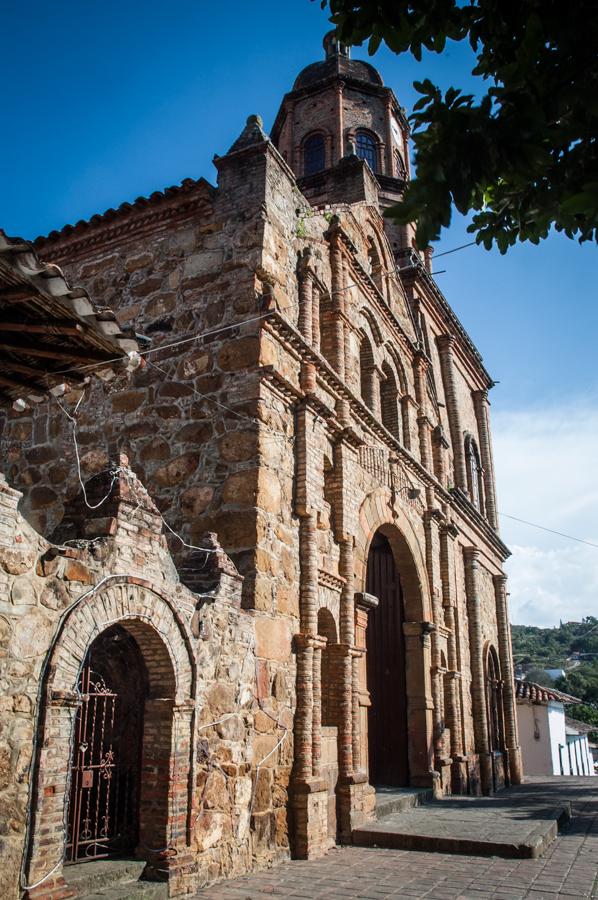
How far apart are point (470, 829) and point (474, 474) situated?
1225cm

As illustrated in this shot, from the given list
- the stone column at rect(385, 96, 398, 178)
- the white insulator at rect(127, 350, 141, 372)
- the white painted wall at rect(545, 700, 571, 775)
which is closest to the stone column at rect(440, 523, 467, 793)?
the white insulator at rect(127, 350, 141, 372)

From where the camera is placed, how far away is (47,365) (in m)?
5.98

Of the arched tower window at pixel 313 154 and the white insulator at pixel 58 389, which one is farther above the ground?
the arched tower window at pixel 313 154

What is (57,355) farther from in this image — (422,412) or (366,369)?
(422,412)

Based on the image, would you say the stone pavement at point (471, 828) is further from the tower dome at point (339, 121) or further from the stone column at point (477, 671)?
the tower dome at point (339, 121)

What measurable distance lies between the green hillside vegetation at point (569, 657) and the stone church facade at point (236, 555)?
23.8m

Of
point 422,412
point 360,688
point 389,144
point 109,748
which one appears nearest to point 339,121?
point 389,144

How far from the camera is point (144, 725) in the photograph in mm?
6301

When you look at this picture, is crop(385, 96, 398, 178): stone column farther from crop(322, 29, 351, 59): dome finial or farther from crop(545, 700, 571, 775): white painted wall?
crop(545, 700, 571, 775): white painted wall

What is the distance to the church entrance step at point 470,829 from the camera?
8.27 m

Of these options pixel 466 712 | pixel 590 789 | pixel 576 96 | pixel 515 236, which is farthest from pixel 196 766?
pixel 590 789

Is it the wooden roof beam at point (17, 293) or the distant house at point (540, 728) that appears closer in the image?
the wooden roof beam at point (17, 293)

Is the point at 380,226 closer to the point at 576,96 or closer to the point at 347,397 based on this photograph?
the point at 347,397

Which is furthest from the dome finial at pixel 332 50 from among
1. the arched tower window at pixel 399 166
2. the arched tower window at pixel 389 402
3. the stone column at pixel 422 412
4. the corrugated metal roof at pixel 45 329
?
the corrugated metal roof at pixel 45 329
